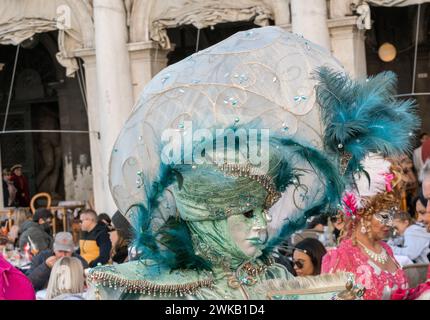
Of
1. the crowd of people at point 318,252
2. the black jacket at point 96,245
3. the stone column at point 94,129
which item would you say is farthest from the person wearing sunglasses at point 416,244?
the stone column at point 94,129

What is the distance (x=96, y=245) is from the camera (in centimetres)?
1059

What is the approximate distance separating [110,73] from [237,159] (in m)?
11.5

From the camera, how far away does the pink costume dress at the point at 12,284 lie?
4819 mm

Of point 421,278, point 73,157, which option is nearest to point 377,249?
point 421,278

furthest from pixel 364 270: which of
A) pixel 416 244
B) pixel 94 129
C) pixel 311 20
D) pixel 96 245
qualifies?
pixel 94 129

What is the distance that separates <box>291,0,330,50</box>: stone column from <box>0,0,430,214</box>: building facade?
11mm

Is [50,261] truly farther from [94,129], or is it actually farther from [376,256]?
[94,129]

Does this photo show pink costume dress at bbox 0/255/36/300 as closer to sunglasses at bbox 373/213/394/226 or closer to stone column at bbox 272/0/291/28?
sunglasses at bbox 373/213/394/226

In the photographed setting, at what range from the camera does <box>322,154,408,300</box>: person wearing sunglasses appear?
570cm

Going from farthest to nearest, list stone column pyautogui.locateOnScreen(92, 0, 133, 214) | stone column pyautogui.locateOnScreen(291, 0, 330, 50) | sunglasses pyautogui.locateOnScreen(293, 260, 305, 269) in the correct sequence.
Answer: stone column pyautogui.locateOnScreen(92, 0, 133, 214)
stone column pyautogui.locateOnScreen(291, 0, 330, 50)
sunglasses pyautogui.locateOnScreen(293, 260, 305, 269)

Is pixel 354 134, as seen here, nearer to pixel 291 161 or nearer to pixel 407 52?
pixel 291 161

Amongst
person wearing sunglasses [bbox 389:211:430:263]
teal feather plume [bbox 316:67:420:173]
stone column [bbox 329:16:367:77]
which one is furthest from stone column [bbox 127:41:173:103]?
teal feather plume [bbox 316:67:420:173]

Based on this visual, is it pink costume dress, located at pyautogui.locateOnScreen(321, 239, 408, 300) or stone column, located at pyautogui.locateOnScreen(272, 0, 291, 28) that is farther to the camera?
stone column, located at pyautogui.locateOnScreen(272, 0, 291, 28)

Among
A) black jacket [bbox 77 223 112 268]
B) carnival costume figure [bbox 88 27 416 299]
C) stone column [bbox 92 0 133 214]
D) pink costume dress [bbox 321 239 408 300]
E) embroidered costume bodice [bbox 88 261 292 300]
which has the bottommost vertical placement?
black jacket [bbox 77 223 112 268]
